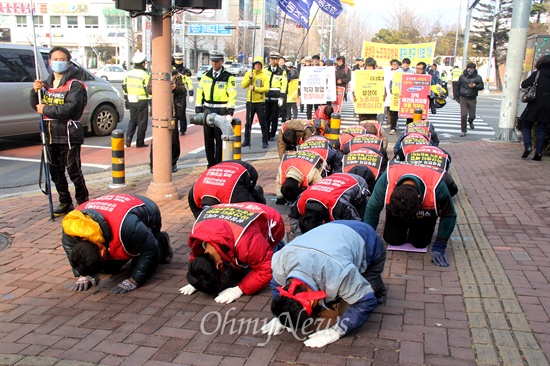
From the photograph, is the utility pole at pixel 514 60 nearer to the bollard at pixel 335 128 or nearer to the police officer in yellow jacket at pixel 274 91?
the bollard at pixel 335 128

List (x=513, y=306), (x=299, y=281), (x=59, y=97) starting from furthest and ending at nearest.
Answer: (x=59, y=97)
(x=513, y=306)
(x=299, y=281)

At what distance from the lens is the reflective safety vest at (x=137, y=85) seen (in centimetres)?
1124

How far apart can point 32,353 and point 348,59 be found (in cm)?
5316

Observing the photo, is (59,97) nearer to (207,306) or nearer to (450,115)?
(207,306)

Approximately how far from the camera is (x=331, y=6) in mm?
17234

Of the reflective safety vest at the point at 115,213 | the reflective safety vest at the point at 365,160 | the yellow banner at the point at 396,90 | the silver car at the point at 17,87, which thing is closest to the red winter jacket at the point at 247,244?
the reflective safety vest at the point at 115,213

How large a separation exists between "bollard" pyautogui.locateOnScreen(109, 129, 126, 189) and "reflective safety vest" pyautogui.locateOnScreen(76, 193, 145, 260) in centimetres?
333

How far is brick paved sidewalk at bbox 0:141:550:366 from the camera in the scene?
333cm

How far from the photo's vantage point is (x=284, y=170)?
20.5 feet

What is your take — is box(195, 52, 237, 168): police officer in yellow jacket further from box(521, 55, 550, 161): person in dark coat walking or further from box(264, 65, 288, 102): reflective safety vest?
box(521, 55, 550, 161): person in dark coat walking

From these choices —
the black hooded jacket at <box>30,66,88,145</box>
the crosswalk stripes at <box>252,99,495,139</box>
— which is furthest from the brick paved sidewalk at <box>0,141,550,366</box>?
the crosswalk stripes at <box>252,99,495,139</box>

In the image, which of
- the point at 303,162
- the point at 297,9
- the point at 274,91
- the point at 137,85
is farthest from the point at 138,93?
the point at 303,162

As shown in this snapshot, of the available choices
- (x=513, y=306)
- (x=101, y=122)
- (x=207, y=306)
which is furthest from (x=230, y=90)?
(x=513, y=306)

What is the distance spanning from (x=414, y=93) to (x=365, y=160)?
7321mm
